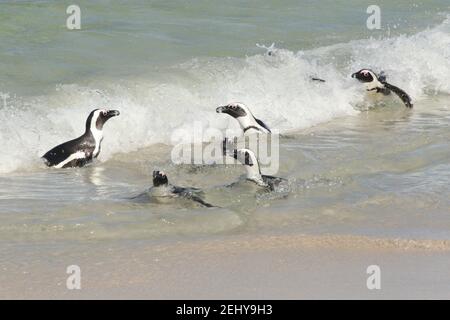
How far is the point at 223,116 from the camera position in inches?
427

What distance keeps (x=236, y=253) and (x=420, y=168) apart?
2.76 metres

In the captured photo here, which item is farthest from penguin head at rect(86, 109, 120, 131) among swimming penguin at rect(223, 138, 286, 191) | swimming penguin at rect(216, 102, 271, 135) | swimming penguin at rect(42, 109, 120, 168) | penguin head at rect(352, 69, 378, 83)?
penguin head at rect(352, 69, 378, 83)

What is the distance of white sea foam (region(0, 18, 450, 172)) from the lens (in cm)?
972

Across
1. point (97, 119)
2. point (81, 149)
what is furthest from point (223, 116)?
point (81, 149)

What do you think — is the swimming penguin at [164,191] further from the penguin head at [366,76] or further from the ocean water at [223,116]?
the penguin head at [366,76]

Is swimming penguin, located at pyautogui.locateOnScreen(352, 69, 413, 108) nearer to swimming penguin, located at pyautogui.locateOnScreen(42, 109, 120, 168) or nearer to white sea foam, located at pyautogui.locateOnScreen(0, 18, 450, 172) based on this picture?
white sea foam, located at pyautogui.locateOnScreen(0, 18, 450, 172)

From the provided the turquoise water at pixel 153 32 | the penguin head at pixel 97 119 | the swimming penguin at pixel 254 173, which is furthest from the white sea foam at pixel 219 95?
the swimming penguin at pixel 254 173

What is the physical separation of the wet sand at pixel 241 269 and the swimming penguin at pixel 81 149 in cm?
258

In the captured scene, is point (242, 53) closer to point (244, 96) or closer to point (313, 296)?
point (244, 96)

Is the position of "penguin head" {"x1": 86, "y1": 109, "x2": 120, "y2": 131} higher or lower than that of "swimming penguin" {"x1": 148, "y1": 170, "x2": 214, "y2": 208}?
higher

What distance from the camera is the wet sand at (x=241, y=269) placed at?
5.02 meters

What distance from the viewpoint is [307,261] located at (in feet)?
18.5

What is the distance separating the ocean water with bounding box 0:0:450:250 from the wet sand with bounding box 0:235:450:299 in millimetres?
285
